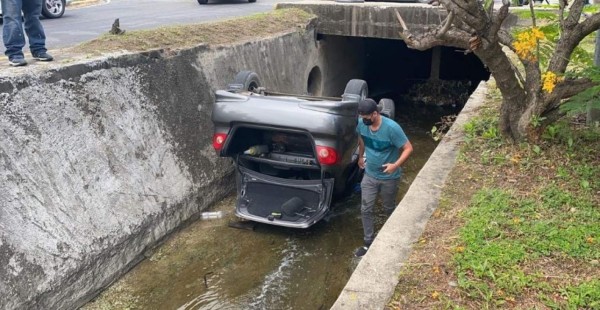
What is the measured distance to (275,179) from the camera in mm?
6625

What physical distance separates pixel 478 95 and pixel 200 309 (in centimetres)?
559

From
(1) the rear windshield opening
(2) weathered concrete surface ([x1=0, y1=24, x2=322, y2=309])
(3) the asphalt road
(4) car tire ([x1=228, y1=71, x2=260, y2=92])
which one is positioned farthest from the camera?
(3) the asphalt road

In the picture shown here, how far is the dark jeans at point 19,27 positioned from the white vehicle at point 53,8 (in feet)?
23.9

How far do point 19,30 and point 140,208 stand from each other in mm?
2422

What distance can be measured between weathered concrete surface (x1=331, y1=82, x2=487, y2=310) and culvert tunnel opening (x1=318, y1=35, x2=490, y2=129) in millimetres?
7806

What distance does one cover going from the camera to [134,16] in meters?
13.5

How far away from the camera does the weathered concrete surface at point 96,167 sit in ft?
15.5

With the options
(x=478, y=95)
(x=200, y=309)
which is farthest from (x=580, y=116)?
(x=200, y=309)

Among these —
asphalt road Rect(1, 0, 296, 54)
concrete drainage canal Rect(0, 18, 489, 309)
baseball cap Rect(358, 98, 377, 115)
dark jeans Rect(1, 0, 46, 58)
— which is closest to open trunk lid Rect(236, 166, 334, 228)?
concrete drainage canal Rect(0, 18, 489, 309)

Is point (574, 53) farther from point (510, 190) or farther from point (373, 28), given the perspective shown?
point (373, 28)

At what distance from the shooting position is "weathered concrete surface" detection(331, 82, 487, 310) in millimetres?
3572

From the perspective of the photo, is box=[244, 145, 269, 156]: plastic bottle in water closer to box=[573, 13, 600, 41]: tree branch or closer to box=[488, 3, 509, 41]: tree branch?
box=[488, 3, 509, 41]: tree branch

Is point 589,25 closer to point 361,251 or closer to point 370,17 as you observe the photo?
point 361,251

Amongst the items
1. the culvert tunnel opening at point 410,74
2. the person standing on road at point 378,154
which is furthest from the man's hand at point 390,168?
the culvert tunnel opening at point 410,74
